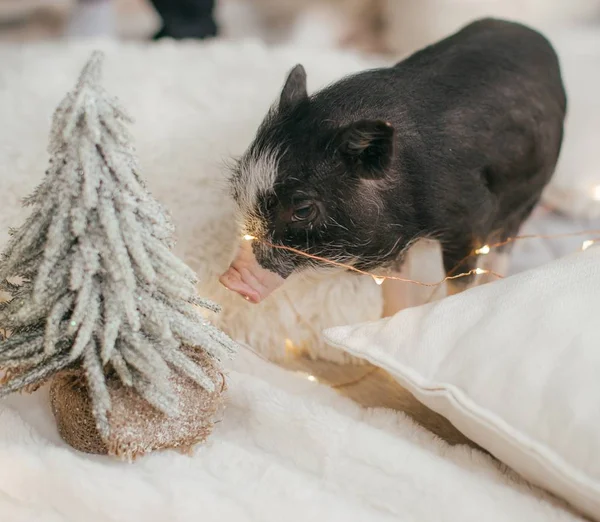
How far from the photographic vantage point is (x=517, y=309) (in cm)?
64

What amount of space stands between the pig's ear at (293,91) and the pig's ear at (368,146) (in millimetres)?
102

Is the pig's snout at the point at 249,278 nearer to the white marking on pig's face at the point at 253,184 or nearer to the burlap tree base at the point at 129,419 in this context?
the white marking on pig's face at the point at 253,184

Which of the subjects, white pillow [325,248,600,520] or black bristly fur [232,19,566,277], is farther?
black bristly fur [232,19,566,277]

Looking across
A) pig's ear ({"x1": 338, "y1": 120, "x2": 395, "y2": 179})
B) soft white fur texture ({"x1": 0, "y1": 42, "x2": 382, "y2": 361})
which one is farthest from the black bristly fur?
soft white fur texture ({"x1": 0, "y1": 42, "x2": 382, "y2": 361})

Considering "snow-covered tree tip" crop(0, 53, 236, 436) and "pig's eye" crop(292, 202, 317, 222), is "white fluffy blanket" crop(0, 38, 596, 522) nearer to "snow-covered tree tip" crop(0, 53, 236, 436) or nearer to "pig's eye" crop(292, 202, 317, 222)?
"snow-covered tree tip" crop(0, 53, 236, 436)

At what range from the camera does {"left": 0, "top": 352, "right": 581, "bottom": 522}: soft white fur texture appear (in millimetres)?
535

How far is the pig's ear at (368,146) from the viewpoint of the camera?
0.69m

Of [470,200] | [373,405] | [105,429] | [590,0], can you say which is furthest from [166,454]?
[590,0]

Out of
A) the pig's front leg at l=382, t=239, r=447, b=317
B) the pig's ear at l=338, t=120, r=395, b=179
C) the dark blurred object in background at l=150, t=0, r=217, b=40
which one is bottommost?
the pig's front leg at l=382, t=239, r=447, b=317

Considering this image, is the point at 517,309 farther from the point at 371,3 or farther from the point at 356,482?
the point at 371,3

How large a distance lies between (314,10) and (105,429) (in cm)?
182

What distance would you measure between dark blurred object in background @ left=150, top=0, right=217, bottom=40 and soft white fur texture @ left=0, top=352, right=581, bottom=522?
48.7 inches

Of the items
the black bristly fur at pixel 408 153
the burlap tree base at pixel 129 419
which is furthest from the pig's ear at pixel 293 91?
the burlap tree base at pixel 129 419

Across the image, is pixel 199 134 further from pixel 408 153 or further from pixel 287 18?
pixel 287 18
